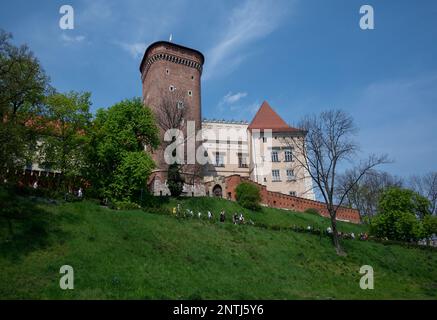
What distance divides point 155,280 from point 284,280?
7.78 m

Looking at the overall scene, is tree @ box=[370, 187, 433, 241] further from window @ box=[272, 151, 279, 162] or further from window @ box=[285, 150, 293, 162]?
window @ box=[272, 151, 279, 162]

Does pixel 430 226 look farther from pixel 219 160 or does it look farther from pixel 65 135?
pixel 65 135

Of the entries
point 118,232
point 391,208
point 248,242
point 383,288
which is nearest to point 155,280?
point 118,232

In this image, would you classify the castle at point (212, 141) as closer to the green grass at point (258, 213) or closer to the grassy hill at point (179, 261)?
the green grass at point (258, 213)

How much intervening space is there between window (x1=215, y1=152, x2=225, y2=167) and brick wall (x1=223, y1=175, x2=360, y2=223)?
13.0m

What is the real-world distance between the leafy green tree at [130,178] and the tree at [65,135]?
312 cm

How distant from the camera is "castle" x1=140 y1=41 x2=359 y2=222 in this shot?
4931 centimetres

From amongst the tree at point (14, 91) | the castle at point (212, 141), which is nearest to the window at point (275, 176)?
the castle at point (212, 141)

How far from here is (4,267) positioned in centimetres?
→ 1911

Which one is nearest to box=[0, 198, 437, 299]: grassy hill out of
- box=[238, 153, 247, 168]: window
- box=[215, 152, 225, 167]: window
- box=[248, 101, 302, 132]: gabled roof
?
box=[215, 152, 225, 167]: window

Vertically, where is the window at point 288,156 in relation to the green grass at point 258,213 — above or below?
above

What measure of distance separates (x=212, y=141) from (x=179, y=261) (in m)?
40.8

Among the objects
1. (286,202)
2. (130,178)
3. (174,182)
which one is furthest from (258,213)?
(130,178)

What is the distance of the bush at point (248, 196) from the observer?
43.5 m
